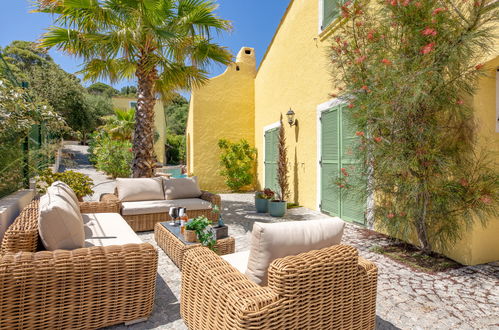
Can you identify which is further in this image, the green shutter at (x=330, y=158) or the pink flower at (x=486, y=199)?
the green shutter at (x=330, y=158)

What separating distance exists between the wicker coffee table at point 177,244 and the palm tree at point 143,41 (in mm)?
2745

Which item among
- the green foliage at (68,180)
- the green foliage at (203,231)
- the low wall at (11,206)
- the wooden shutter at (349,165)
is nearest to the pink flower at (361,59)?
the wooden shutter at (349,165)

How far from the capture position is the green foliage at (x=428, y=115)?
3115mm

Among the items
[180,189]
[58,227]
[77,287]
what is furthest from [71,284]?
[180,189]

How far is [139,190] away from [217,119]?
19.9ft

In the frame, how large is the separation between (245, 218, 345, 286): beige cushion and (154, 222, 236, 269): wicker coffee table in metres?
1.54

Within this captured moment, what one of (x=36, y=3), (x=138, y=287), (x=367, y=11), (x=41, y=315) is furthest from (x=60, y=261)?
(x=36, y=3)

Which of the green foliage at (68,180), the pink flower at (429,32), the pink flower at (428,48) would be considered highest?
the pink flower at (429,32)

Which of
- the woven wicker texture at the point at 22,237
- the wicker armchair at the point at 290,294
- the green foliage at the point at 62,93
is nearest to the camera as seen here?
the wicker armchair at the point at 290,294

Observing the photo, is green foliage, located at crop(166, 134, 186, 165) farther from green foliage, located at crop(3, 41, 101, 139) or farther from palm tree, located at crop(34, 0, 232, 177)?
palm tree, located at crop(34, 0, 232, 177)

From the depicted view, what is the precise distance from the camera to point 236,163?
1053cm

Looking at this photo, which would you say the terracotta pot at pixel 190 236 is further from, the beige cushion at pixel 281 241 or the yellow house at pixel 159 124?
the yellow house at pixel 159 124

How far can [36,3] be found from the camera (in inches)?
198

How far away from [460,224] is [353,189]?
4.57 ft
